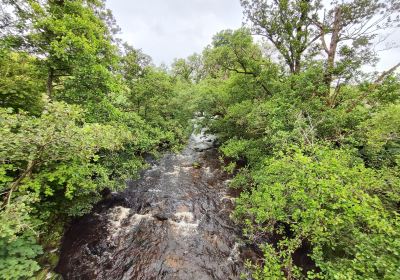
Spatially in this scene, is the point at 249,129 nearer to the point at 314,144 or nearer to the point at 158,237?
the point at 314,144

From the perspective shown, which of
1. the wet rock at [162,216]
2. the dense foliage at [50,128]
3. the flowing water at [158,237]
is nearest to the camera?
the dense foliage at [50,128]

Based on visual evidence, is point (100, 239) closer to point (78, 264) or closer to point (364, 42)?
point (78, 264)

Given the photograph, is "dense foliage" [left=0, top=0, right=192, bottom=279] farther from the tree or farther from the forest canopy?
the tree

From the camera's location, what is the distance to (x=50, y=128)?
4852 millimetres

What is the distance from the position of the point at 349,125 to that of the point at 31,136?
514 inches

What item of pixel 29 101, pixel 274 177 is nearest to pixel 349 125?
pixel 274 177

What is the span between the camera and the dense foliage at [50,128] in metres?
4.67

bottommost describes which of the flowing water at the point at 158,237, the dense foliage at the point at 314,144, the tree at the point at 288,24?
the flowing water at the point at 158,237

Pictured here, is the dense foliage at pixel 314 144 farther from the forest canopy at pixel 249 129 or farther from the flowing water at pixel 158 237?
the flowing water at pixel 158 237

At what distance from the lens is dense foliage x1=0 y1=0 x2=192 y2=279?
4672 mm

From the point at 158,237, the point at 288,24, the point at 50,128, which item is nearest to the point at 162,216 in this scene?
the point at 158,237

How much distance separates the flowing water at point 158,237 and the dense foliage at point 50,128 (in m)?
1.15

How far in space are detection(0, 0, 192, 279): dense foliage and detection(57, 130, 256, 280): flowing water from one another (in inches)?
45.2

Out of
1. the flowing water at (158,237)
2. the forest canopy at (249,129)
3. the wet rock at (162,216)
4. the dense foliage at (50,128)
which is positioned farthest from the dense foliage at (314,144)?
the dense foliage at (50,128)
